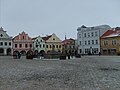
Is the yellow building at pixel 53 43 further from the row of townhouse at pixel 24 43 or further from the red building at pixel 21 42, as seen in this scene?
the red building at pixel 21 42

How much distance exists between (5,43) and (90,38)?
87.1 ft

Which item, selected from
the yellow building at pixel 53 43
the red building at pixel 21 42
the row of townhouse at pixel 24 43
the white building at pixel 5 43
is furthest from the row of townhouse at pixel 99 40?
the white building at pixel 5 43

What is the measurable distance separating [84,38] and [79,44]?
3030mm

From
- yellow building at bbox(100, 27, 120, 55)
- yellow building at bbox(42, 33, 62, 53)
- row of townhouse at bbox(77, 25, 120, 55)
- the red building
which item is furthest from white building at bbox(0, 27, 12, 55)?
yellow building at bbox(100, 27, 120, 55)

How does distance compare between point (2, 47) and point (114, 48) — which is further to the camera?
point (2, 47)

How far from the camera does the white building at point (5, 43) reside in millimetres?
69250

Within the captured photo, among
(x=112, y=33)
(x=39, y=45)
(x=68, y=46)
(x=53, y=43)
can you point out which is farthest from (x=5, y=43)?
(x=112, y=33)

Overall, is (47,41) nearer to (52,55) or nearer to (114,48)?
(114,48)

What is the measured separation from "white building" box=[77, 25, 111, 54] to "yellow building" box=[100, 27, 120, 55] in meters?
1.58

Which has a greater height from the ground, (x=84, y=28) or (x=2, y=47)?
(x=84, y=28)

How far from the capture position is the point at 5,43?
229 feet

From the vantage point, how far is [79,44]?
74.9 meters

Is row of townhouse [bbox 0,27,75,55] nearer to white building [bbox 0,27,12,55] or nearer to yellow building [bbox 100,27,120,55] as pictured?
white building [bbox 0,27,12,55]

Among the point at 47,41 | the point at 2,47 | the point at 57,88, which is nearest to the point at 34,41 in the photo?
the point at 47,41
